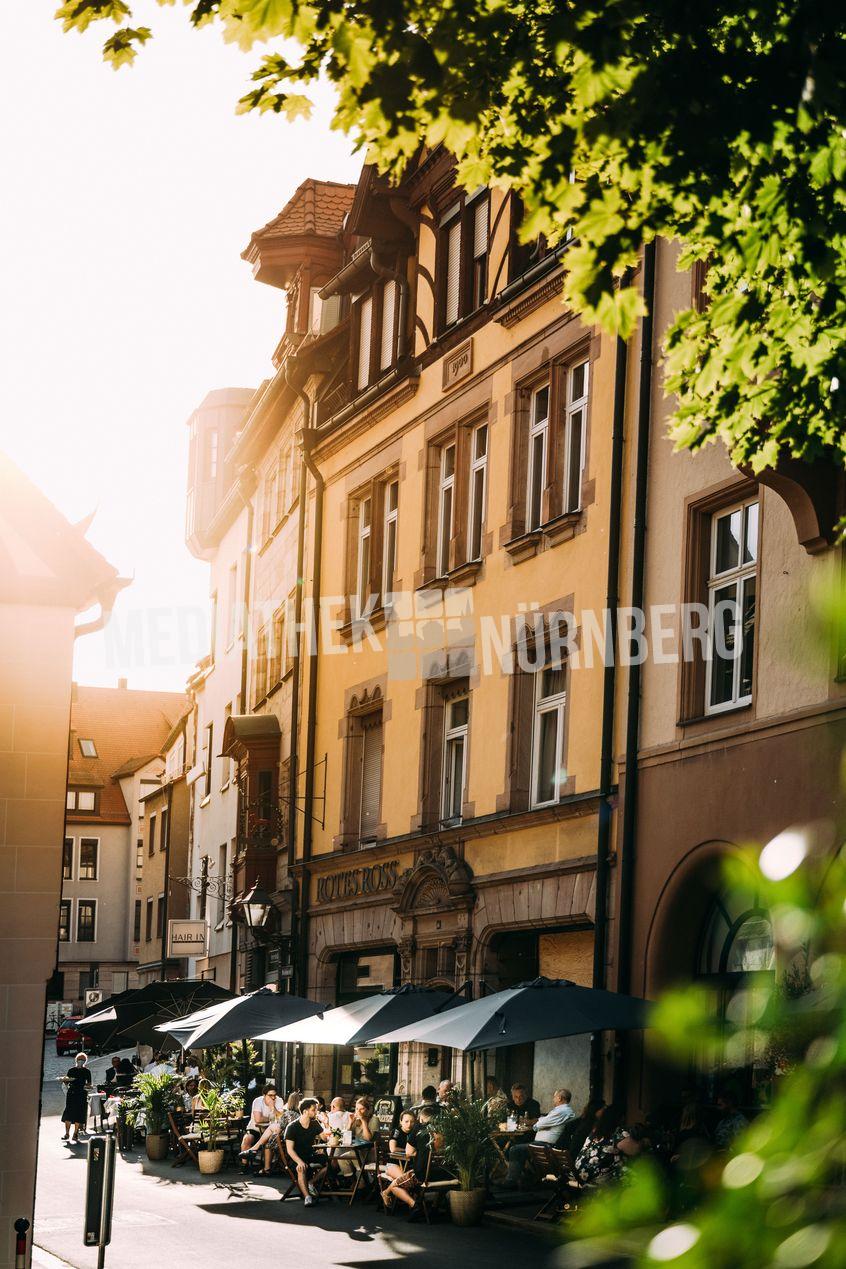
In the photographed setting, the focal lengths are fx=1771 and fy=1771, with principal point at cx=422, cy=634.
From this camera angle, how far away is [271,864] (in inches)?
1351

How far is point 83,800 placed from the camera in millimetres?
91438

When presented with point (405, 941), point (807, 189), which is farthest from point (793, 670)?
point (405, 941)

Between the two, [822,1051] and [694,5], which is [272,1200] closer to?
[694,5]

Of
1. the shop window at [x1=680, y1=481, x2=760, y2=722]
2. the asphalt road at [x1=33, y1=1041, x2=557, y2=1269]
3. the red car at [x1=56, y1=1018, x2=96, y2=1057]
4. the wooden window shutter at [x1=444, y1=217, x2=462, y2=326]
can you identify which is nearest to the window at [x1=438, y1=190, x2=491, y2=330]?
the wooden window shutter at [x1=444, y1=217, x2=462, y2=326]

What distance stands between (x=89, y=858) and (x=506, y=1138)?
72.9 meters

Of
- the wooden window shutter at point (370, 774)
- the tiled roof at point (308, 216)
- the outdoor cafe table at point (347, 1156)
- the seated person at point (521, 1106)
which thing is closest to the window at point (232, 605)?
the tiled roof at point (308, 216)

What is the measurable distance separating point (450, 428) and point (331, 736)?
6692 mm

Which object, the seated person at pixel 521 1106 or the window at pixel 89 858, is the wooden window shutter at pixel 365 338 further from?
the window at pixel 89 858

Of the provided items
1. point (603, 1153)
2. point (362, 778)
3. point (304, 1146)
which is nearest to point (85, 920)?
point (362, 778)

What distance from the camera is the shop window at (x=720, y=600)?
18797 mm

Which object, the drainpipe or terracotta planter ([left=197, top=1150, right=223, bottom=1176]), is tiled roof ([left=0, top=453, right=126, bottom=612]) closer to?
the drainpipe

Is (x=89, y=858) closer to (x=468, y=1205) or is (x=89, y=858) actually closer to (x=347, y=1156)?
(x=347, y=1156)

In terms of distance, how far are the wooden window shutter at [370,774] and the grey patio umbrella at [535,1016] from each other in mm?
10523

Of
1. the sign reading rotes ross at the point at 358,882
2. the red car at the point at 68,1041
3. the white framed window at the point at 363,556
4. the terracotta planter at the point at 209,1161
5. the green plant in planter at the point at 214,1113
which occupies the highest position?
the white framed window at the point at 363,556
